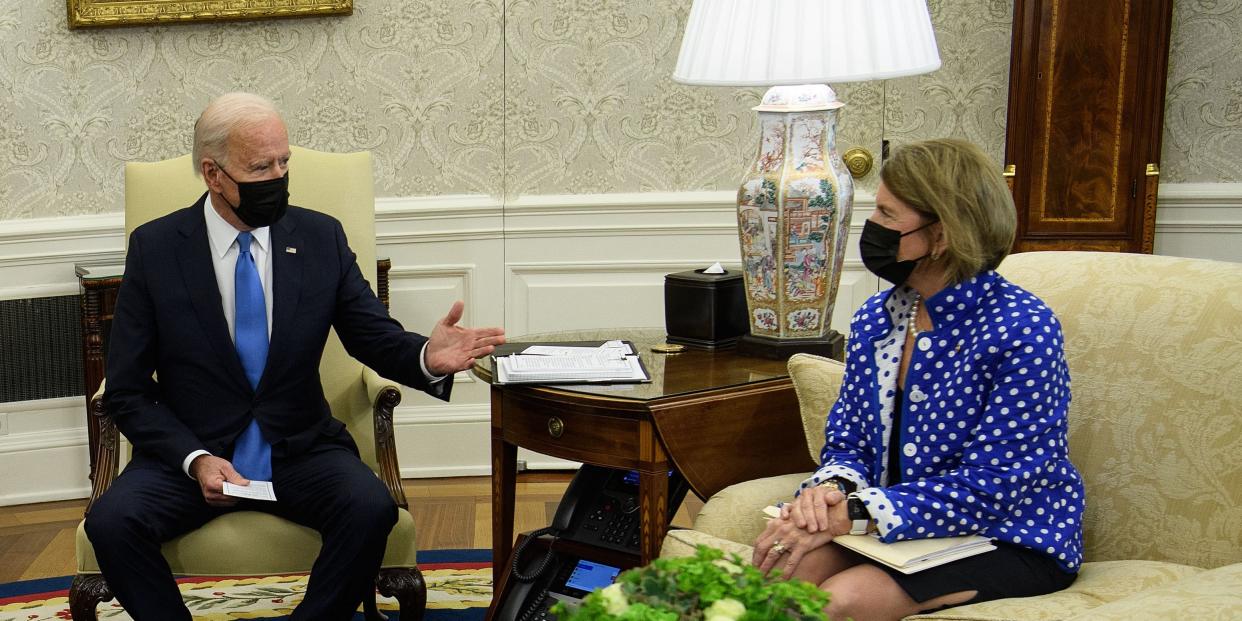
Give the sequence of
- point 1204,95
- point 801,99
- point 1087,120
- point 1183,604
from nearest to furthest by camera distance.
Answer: point 1183,604 → point 801,99 → point 1087,120 → point 1204,95

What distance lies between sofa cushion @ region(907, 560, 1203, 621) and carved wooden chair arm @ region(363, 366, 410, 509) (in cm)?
121

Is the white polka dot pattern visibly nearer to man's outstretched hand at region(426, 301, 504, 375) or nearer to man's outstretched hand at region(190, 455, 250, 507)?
man's outstretched hand at region(426, 301, 504, 375)

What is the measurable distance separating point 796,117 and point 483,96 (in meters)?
1.68

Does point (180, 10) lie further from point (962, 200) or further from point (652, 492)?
point (962, 200)

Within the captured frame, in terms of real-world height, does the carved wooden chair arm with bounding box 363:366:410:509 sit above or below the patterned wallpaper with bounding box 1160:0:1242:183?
below

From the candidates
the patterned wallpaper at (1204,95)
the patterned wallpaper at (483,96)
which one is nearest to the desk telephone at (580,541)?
the patterned wallpaper at (483,96)

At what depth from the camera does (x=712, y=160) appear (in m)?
3.98

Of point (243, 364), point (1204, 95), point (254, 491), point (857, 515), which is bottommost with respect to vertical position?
point (254, 491)

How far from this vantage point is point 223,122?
2.48 m

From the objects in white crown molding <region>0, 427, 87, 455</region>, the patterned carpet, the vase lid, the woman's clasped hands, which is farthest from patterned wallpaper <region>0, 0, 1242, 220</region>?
the woman's clasped hands

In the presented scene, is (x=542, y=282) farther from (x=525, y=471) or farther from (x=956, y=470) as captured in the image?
(x=956, y=470)

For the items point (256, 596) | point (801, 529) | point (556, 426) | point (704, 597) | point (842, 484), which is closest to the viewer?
point (704, 597)

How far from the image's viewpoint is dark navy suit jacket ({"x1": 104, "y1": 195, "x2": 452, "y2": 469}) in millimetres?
2475

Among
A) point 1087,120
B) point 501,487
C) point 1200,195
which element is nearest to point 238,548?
point 501,487
